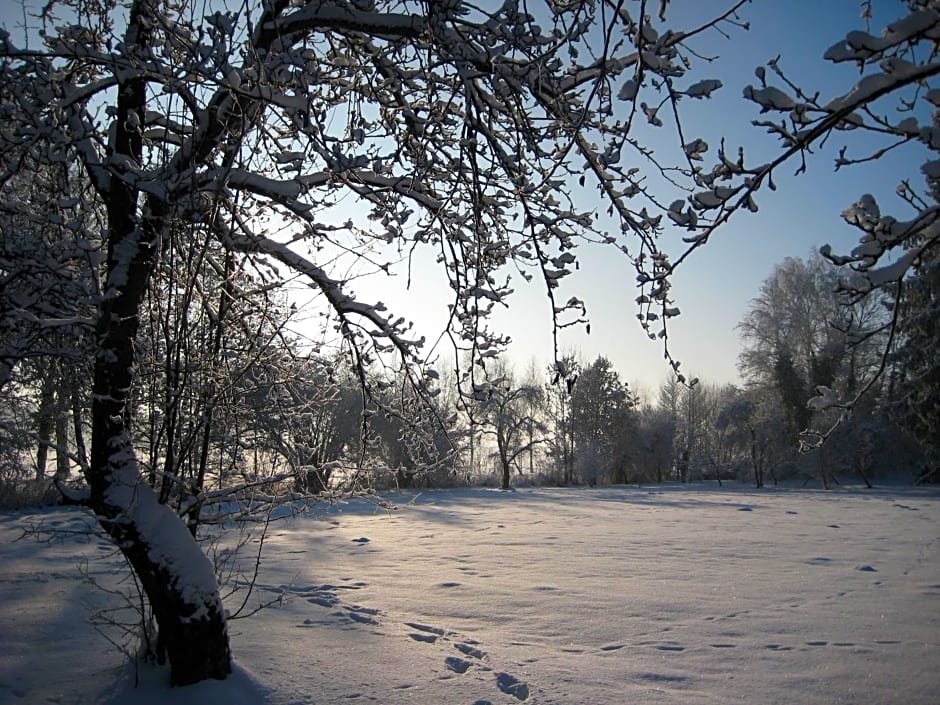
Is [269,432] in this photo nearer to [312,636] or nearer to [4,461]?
[312,636]

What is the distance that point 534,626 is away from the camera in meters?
4.44

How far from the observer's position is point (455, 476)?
13.8ft

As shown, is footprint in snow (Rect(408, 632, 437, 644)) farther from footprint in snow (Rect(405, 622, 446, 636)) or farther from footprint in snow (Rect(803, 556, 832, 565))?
footprint in snow (Rect(803, 556, 832, 565))

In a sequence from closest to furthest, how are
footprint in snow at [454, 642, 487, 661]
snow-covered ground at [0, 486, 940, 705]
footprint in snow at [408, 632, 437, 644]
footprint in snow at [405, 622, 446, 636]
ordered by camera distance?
1. snow-covered ground at [0, 486, 940, 705]
2. footprint in snow at [454, 642, 487, 661]
3. footprint in snow at [408, 632, 437, 644]
4. footprint in snow at [405, 622, 446, 636]

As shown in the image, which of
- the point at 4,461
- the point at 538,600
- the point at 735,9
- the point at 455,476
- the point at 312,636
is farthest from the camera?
the point at 4,461

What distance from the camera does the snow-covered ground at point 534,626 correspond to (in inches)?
123

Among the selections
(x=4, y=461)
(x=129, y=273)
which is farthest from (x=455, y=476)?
(x=4, y=461)

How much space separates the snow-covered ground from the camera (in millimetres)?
3119

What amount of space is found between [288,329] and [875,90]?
3035 mm

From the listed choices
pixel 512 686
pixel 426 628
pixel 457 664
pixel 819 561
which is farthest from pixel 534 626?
pixel 819 561

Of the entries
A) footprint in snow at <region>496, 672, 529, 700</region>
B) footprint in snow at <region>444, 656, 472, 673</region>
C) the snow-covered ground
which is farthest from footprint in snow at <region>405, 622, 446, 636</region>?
Result: footprint in snow at <region>496, 672, 529, 700</region>

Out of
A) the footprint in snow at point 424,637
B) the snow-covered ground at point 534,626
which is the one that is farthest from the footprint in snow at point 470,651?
the footprint in snow at point 424,637

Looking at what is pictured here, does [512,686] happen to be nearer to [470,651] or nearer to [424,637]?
[470,651]

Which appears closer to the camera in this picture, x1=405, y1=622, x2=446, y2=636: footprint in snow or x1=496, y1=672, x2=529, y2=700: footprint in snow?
x1=496, y1=672, x2=529, y2=700: footprint in snow
